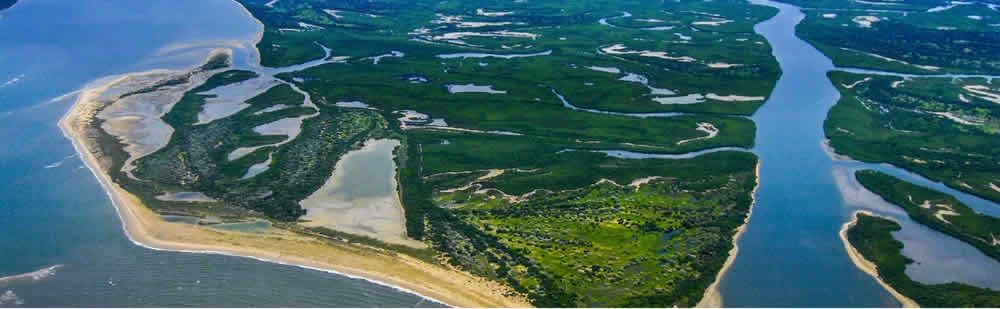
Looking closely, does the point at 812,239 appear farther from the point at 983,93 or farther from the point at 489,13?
the point at 489,13

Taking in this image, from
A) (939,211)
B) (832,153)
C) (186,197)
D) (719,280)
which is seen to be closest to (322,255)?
(186,197)

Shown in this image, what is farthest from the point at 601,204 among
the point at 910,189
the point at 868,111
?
the point at 868,111

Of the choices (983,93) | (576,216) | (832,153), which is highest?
(983,93)

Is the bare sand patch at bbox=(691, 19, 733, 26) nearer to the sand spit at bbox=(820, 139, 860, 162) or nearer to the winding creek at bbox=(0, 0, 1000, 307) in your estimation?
the winding creek at bbox=(0, 0, 1000, 307)

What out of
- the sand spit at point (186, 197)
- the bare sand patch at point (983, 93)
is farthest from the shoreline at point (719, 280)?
the bare sand patch at point (983, 93)

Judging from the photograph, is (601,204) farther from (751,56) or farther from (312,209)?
(751,56)
